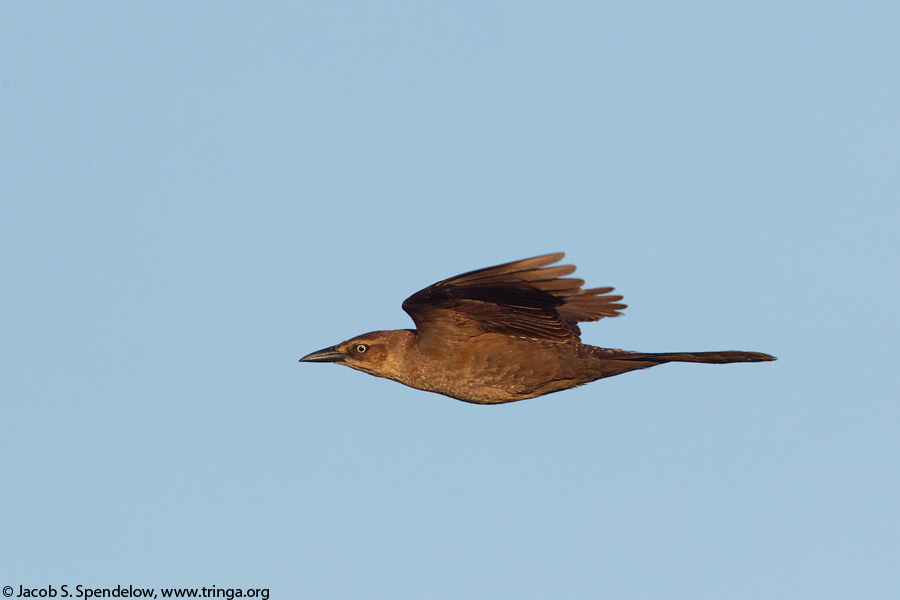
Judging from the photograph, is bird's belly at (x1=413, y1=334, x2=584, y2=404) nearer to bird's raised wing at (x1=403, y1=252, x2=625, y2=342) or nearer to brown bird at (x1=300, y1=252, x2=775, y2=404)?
brown bird at (x1=300, y1=252, x2=775, y2=404)

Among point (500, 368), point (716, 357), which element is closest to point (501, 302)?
point (500, 368)

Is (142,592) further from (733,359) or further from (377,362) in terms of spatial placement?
(733,359)

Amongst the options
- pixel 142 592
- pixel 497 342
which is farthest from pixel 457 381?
pixel 142 592

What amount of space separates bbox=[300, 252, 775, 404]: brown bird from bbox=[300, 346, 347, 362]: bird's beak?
0.68 ft

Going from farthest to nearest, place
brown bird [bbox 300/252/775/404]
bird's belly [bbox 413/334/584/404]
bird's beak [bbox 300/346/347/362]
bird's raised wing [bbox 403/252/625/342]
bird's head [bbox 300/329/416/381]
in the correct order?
1. bird's beak [bbox 300/346/347/362]
2. bird's head [bbox 300/329/416/381]
3. bird's belly [bbox 413/334/584/404]
4. brown bird [bbox 300/252/775/404]
5. bird's raised wing [bbox 403/252/625/342]

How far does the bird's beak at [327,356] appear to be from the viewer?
1080 centimetres

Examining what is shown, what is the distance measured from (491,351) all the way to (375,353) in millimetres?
1239

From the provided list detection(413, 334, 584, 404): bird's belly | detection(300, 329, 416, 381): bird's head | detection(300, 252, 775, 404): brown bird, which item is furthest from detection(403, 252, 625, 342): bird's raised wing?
detection(300, 329, 416, 381): bird's head

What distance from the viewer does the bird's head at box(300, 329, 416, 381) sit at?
10383 mm

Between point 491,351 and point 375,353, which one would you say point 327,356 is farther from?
point 491,351

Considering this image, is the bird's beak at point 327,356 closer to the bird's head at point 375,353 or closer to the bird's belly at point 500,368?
the bird's head at point 375,353

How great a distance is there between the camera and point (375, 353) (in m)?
10.5

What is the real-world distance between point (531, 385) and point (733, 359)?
187 centimetres

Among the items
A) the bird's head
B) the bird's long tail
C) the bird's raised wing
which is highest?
the bird's raised wing
